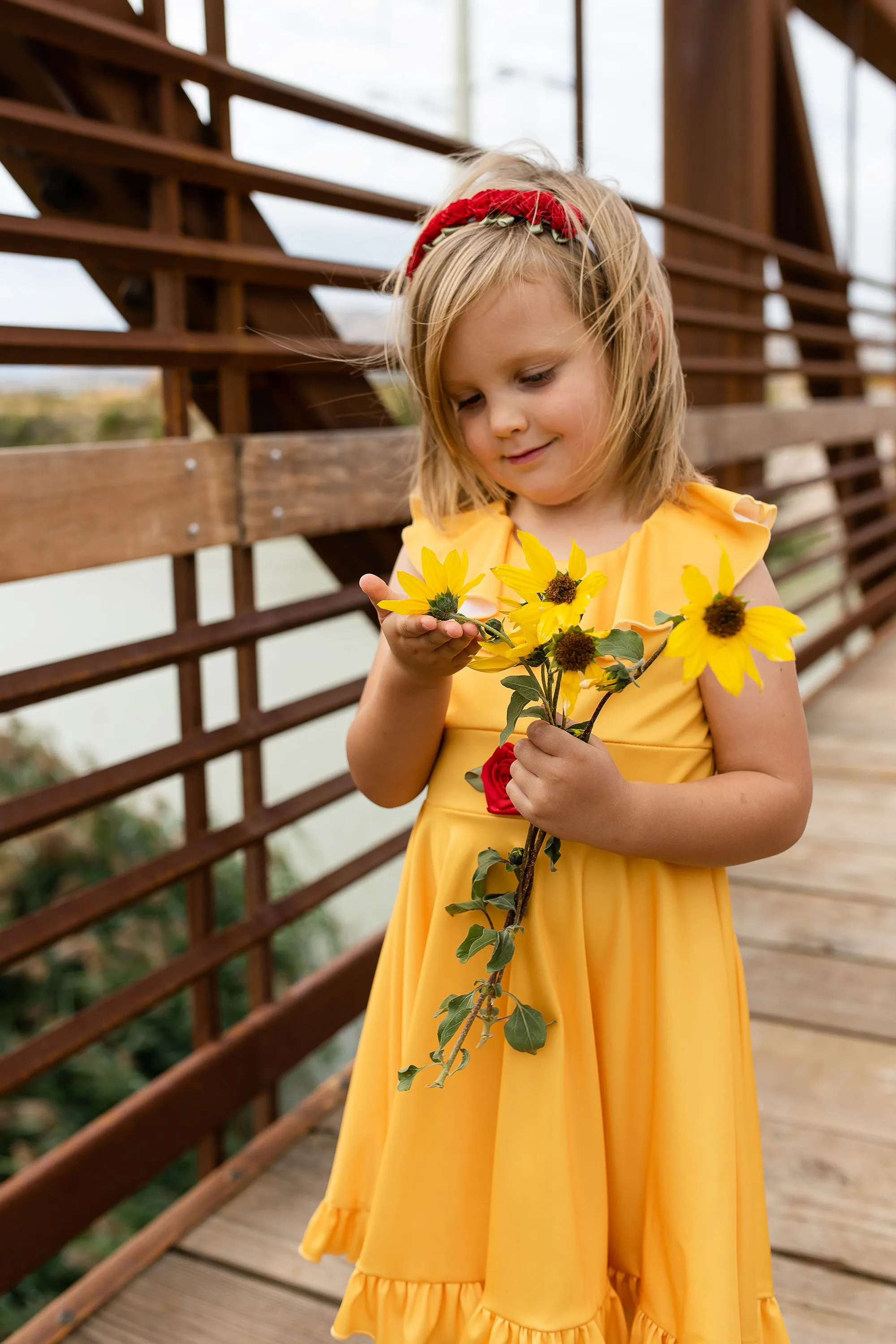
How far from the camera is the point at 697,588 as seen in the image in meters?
0.66

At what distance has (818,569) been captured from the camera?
23.6 ft

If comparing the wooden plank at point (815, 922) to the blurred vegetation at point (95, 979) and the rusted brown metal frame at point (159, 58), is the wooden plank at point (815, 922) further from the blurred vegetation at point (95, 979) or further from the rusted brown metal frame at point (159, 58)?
the rusted brown metal frame at point (159, 58)

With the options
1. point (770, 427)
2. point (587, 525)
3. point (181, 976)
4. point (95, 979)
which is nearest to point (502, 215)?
point (587, 525)

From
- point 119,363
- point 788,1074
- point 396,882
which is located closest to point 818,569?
point 396,882

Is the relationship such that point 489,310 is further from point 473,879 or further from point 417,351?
point 473,879

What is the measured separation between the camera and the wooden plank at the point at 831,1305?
4.17ft

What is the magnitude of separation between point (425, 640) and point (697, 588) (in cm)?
25

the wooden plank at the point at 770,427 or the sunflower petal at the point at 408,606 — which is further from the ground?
the wooden plank at the point at 770,427

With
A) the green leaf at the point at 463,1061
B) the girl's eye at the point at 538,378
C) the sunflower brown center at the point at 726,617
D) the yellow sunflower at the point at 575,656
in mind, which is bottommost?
the green leaf at the point at 463,1061

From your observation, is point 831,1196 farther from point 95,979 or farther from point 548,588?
point 95,979

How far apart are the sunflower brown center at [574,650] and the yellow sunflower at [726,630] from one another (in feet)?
0.25

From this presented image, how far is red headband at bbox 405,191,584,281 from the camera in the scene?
3.29 ft

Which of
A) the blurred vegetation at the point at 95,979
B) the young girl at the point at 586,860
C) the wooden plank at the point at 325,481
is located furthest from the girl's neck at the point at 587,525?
the blurred vegetation at the point at 95,979

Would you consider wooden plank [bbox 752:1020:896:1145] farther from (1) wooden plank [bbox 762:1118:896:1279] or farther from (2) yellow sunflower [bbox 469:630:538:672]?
(2) yellow sunflower [bbox 469:630:538:672]
